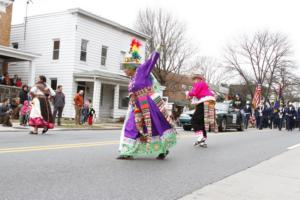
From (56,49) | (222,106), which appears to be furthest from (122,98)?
(222,106)

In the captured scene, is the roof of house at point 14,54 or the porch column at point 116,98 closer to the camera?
the roof of house at point 14,54

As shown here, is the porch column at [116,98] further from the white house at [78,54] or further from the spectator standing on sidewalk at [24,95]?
the spectator standing on sidewalk at [24,95]

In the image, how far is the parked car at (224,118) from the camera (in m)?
21.6

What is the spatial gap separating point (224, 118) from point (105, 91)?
11169 mm

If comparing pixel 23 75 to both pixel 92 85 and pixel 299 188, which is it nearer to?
pixel 92 85

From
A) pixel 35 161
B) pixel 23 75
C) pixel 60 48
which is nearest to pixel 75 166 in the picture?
pixel 35 161

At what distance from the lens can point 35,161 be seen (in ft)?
23.0

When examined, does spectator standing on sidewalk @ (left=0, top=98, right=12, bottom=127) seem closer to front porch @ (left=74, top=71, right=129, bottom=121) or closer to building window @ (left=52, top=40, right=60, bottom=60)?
front porch @ (left=74, top=71, right=129, bottom=121)

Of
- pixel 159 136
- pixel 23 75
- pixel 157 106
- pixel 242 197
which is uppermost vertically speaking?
pixel 23 75

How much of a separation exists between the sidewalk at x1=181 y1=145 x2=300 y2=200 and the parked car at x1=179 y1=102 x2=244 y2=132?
511 inches

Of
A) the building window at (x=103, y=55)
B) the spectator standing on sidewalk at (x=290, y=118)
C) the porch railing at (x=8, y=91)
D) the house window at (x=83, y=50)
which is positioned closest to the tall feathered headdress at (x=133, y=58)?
the porch railing at (x=8, y=91)

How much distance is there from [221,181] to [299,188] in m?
Result: 1.10

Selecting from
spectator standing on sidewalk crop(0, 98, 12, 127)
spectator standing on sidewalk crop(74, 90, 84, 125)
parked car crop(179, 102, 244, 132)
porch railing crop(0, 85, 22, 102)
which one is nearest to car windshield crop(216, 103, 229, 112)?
parked car crop(179, 102, 244, 132)

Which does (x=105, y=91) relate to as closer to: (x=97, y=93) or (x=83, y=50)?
(x=97, y=93)
